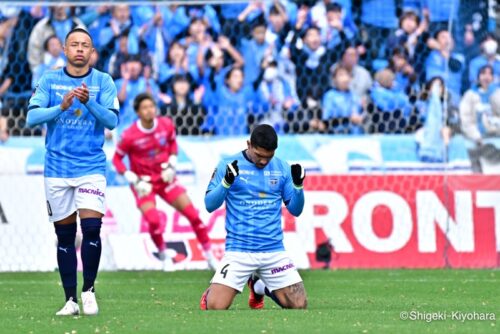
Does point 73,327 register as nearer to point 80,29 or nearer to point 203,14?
point 80,29

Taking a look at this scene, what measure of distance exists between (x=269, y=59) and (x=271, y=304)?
7453 mm

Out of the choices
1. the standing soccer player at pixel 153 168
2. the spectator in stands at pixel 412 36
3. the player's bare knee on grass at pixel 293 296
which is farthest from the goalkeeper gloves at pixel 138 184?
the player's bare knee on grass at pixel 293 296

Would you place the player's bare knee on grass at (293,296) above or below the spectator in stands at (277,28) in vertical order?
below

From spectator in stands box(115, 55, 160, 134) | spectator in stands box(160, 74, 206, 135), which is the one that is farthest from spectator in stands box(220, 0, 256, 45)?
spectator in stands box(115, 55, 160, 134)

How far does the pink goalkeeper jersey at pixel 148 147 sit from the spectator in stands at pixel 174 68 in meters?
2.30

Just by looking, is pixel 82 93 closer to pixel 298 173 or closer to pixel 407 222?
pixel 298 173

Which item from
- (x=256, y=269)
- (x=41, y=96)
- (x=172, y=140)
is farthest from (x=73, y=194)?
(x=172, y=140)

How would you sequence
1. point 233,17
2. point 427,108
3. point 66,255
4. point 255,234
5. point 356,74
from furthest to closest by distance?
point 233,17 → point 356,74 → point 427,108 → point 255,234 → point 66,255

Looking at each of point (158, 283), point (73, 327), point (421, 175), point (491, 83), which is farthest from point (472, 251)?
point (73, 327)

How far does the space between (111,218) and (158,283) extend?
2369 millimetres

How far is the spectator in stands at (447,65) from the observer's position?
16.1 meters

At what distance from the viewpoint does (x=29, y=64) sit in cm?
1731

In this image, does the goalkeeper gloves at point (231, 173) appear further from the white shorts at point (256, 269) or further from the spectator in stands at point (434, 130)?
the spectator in stands at point (434, 130)

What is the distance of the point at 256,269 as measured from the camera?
9750 millimetres
